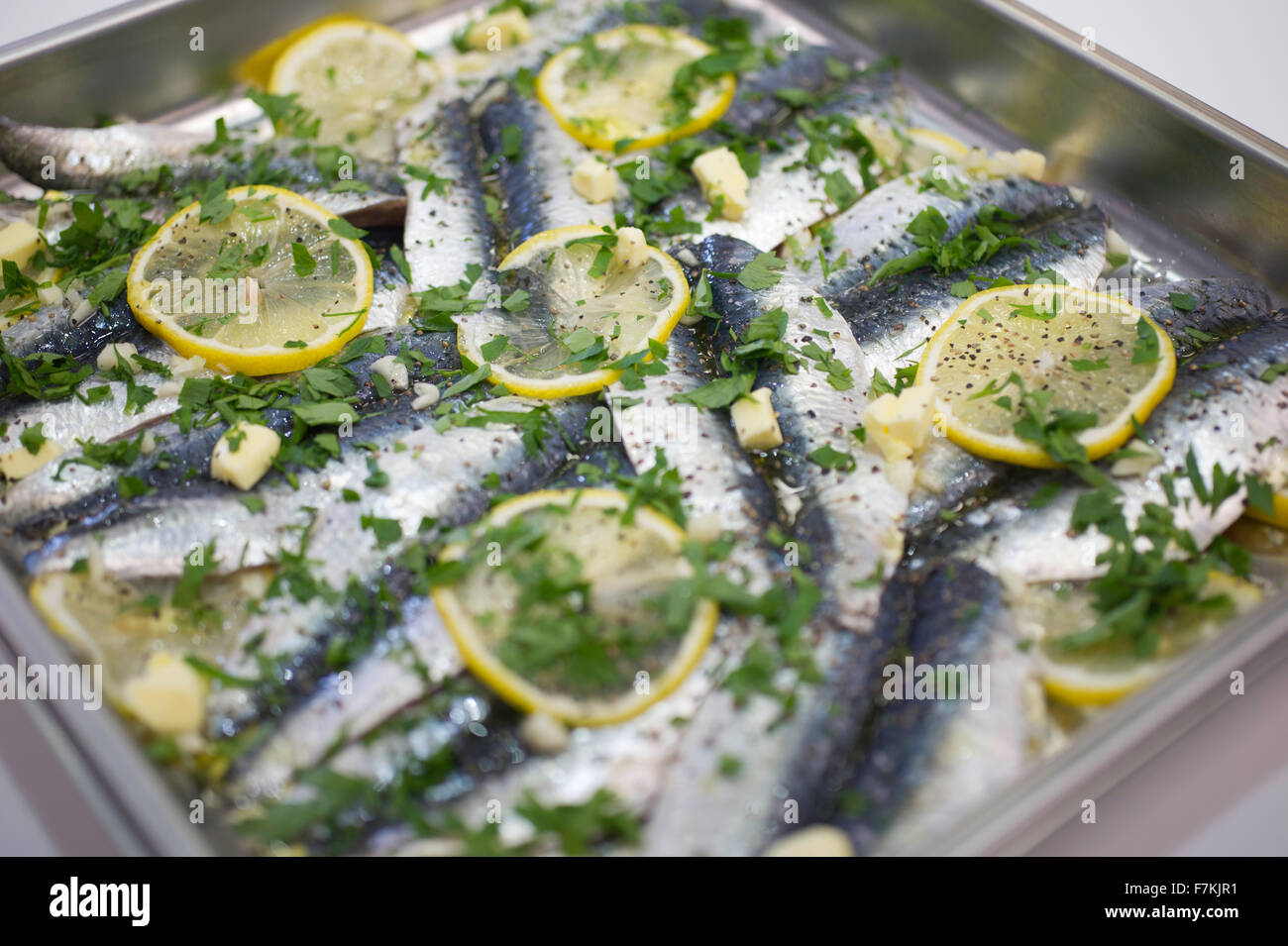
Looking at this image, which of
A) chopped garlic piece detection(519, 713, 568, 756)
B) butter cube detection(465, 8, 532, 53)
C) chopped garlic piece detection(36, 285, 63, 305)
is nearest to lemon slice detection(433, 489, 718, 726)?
chopped garlic piece detection(519, 713, 568, 756)

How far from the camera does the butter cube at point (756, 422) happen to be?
8.29ft

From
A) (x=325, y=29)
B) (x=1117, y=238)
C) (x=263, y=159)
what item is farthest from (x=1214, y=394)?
(x=325, y=29)

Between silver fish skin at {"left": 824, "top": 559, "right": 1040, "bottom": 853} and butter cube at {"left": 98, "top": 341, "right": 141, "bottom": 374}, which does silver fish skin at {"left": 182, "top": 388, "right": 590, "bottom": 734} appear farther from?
silver fish skin at {"left": 824, "top": 559, "right": 1040, "bottom": 853}

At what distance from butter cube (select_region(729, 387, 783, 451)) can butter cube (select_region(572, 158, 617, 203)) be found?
1101 millimetres

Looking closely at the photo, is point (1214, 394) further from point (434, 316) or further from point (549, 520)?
point (434, 316)

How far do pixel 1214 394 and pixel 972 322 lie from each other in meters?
0.70

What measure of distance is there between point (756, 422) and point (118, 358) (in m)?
1.97

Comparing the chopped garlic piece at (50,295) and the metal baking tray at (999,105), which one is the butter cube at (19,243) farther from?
the metal baking tray at (999,105)

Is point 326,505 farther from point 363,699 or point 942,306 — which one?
point 942,306

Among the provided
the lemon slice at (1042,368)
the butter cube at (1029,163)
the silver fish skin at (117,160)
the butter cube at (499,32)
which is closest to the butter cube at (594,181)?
the silver fish skin at (117,160)

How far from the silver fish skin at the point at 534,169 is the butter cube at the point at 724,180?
36 cm

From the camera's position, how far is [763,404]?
8.37 feet

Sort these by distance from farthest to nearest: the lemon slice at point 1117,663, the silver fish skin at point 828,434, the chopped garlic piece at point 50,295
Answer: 1. the chopped garlic piece at point 50,295
2. the silver fish skin at point 828,434
3. the lemon slice at point 1117,663

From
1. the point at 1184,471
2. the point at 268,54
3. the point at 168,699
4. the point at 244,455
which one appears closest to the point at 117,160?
the point at 268,54
